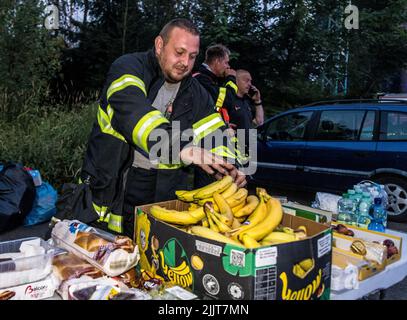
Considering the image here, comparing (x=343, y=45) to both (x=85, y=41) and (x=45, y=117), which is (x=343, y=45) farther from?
(x=45, y=117)

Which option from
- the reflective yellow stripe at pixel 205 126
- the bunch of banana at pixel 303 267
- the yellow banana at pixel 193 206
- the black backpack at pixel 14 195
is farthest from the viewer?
the black backpack at pixel 14 195

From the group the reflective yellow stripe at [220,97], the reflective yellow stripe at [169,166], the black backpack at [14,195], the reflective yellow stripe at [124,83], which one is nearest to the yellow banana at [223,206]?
the reflective yellow stripe at [169,166]

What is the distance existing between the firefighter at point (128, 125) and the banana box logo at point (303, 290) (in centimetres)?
63

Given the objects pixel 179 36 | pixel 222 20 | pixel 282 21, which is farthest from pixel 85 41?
pixel 179 36

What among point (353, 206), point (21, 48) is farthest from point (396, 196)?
point (21, 48)

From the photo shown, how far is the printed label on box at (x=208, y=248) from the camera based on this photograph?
150cm

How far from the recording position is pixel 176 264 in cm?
166

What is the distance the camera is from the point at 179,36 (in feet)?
7.13

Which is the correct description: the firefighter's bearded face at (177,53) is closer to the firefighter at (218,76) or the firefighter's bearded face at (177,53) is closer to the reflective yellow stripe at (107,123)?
the reflective yellow stripe at (107,123)

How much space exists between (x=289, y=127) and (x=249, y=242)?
248 inches

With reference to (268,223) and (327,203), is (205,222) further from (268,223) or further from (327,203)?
(327,203)

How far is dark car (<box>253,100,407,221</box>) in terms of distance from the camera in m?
6.40

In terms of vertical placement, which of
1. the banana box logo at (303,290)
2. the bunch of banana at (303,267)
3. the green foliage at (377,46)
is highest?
the green foliage at (377,46)

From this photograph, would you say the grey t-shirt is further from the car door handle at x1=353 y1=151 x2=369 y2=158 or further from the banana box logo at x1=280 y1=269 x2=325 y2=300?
the car door handle at x1=353 y1=151 x2=369 y2=158
